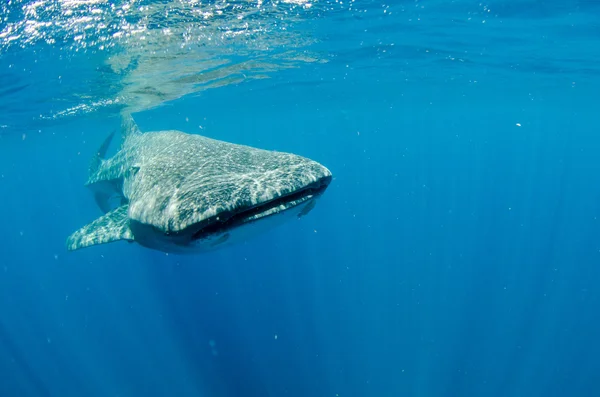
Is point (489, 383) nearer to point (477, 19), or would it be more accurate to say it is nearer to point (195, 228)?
point (477, 19)

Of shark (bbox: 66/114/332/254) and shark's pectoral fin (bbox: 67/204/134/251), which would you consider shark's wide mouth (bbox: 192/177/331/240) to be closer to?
shark (bbox: 66/114/332/254)

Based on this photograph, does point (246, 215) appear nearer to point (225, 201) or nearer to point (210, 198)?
point (225, 201)

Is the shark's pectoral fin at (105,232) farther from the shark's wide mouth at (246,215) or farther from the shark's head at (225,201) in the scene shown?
the shark's wide mouth at (246,215)

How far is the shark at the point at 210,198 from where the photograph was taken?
11.6 ft

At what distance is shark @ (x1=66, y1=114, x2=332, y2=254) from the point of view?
3523 millimetres

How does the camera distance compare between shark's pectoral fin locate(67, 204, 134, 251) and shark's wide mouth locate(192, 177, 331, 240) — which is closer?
shark's wide mouth locate(192, 177, 331, 240)

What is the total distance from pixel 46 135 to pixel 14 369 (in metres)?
19.5

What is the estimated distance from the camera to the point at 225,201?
347 cm

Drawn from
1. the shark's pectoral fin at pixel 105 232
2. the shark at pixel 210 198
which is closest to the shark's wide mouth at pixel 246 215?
the shark at pixel 210 198

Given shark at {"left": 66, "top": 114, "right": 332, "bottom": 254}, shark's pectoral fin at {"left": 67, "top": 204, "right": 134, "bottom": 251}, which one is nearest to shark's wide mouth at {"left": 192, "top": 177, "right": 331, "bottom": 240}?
shark at {"left": 66, "top": 114, "right": 332, "bottom": 254}

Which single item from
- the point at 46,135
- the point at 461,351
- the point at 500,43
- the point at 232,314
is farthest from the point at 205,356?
the point at 46,135

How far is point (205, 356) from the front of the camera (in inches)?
691

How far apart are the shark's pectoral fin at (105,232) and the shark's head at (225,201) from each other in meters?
0.50

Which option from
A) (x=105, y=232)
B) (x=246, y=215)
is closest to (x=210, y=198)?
(x=246, y=215)
